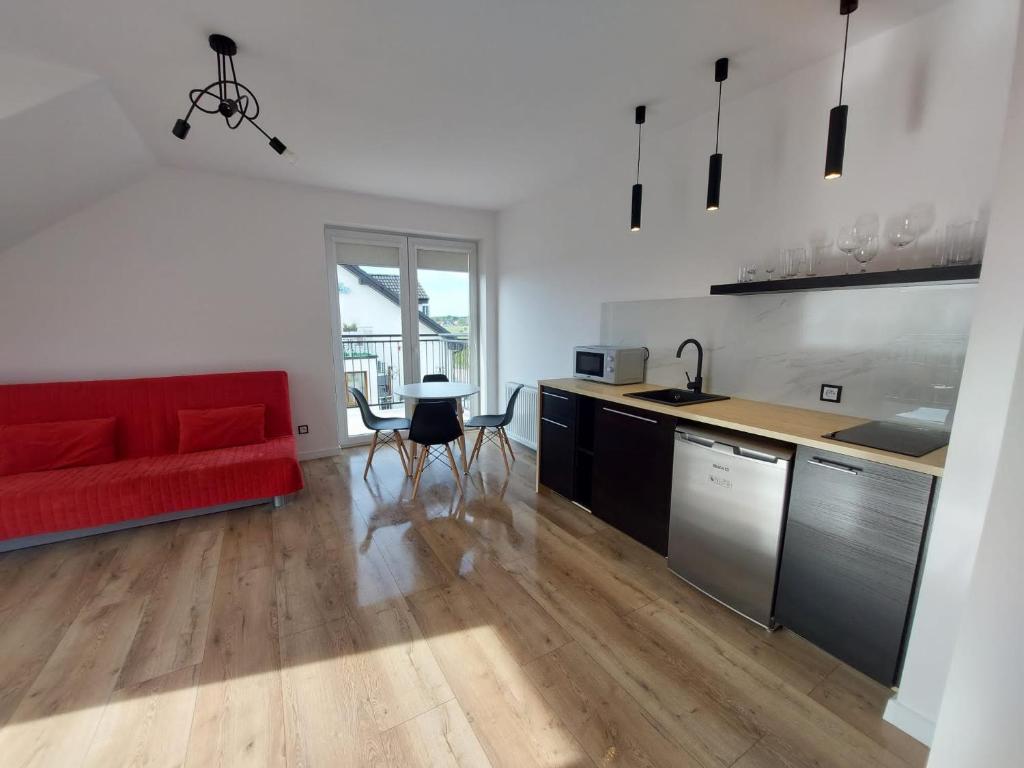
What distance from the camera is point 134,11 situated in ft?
5.38

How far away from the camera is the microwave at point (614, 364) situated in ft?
9.32

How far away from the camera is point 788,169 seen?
7.07 feet

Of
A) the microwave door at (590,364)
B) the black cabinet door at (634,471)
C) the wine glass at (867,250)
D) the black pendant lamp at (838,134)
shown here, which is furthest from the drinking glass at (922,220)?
the microwave door at (590,364)

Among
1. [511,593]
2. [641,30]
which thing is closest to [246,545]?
[511,593]

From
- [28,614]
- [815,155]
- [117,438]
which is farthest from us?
[117,438]

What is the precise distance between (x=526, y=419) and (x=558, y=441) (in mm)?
1330

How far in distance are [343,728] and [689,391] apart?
8.01 ft

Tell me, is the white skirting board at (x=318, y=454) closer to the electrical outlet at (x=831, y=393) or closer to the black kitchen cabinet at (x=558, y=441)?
the black kitchen cabinet at (x=558, y=441)

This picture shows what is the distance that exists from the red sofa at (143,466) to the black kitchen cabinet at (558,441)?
187cm

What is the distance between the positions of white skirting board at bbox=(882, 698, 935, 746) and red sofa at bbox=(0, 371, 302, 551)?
330 cm

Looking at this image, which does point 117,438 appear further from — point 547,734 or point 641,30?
point 641,30

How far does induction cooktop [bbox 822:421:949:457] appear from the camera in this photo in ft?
4.85

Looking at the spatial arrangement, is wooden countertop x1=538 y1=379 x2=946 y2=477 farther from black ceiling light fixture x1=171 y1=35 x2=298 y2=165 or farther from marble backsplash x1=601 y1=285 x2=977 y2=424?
black ceiling light fixture x1=171 y1=35 x2=298 y2=165

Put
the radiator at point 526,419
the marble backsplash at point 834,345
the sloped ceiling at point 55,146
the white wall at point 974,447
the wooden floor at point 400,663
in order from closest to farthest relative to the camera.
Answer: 1. the white wall at point 974,447
2. the wooden floor at point 400,663
3. the marble backsplash at point 834,345
4. the sloped ceiling at point 55,146
5. the radiator at point 526,419
